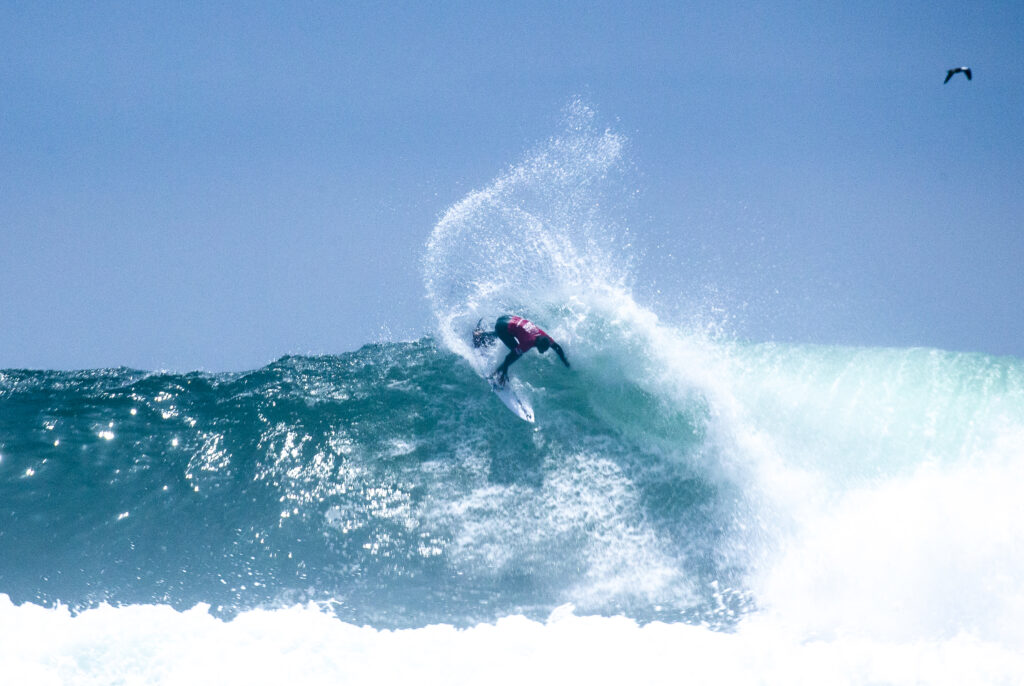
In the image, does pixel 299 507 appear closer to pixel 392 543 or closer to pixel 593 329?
pixel 392 543

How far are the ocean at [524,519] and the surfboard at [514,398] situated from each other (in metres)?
0.13

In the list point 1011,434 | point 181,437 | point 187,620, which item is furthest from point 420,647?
point 1011,434

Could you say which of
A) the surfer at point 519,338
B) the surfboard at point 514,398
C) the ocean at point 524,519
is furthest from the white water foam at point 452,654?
the surfer at point 519,338

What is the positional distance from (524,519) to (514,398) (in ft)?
7.19

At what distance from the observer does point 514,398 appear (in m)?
9.55

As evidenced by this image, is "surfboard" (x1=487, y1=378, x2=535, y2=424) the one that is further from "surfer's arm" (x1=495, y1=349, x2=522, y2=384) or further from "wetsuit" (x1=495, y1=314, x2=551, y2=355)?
"wetsuit" (x1=495, y1=314, x2=551, y2=355)

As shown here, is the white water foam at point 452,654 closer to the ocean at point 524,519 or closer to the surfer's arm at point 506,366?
the ocean at point 524,519

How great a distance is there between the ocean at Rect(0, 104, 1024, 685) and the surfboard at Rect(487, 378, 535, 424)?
0.43 feet

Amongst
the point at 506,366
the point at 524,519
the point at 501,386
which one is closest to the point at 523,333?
the point at 506,366

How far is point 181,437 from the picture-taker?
9414 mm

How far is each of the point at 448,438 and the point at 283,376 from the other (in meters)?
3.27

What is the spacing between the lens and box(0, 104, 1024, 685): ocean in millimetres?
5555

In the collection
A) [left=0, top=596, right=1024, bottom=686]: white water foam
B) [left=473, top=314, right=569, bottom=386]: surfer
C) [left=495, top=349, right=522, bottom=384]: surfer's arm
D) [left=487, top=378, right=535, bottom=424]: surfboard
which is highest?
[left=473, top=314, right=569, bottom=386]: surfer

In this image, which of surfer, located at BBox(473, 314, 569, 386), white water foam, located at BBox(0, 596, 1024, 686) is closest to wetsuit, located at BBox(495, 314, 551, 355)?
surfer, located at BBox(473, 314, 569, 386)
